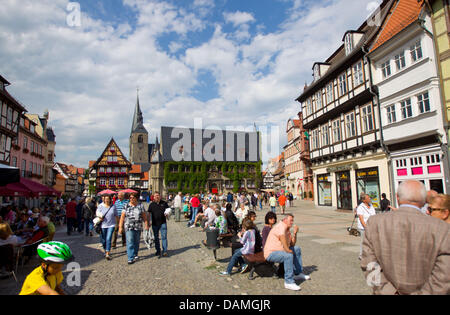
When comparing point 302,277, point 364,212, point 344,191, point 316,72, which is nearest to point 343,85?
point 316,72

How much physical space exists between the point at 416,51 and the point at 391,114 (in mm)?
3758

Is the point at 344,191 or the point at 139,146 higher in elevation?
the point at 139,146

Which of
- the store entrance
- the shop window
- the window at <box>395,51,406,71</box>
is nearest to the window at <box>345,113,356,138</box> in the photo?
the shop window

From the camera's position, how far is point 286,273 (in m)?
5.47

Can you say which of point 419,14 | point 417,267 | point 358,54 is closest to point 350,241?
point 417,267

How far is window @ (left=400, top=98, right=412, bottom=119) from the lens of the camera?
1568 centimetres

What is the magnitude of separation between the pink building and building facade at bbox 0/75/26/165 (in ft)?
5.82

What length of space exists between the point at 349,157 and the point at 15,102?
30.2 metres

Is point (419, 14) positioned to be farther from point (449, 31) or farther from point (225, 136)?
point (225, 136)

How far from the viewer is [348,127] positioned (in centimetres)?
2130

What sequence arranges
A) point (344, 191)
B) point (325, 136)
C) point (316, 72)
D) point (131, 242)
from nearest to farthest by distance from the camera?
point (131, 242)
point (344, 191)
point (325, 136)
point (316, 72)

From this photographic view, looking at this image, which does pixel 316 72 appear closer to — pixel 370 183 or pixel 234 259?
pixel 370 183

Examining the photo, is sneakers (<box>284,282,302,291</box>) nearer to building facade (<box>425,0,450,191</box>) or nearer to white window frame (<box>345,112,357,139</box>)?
building facade (<box>425,0,450,191</box>)

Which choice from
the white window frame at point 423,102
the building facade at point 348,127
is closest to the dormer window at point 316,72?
the building facade at point 348,127
